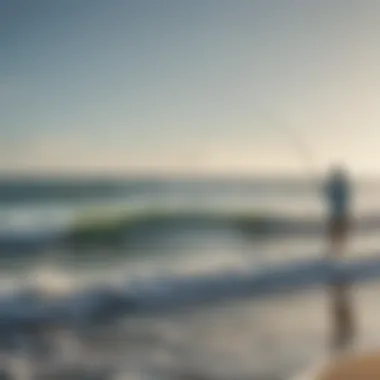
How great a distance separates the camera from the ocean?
4.46 ft

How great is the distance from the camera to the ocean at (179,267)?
136 centimetres

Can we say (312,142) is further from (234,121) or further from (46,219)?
(46,219)

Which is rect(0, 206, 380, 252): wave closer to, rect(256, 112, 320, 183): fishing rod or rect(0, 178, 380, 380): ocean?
rect(0, 178, 380, 380): ocean

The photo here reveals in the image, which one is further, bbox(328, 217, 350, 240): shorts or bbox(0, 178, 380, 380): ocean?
bbox(328, 217, 350, 240): shorts

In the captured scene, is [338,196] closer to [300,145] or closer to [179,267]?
[300,145]

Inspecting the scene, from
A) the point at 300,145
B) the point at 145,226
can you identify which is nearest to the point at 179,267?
the point at 145,226

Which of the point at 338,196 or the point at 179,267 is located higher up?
the point at 338,196

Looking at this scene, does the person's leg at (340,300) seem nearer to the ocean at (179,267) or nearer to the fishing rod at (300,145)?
the ocean at (179,267)

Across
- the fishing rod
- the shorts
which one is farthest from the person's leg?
the fishing rod

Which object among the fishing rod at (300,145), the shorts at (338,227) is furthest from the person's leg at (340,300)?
the fishing rod at (300,145)

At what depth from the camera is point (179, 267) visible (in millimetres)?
1453

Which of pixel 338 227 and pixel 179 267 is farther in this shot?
pixel 338 227

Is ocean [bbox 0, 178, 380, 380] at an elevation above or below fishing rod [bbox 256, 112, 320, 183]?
below

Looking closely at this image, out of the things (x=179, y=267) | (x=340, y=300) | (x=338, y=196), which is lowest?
(x=340, y=300)
